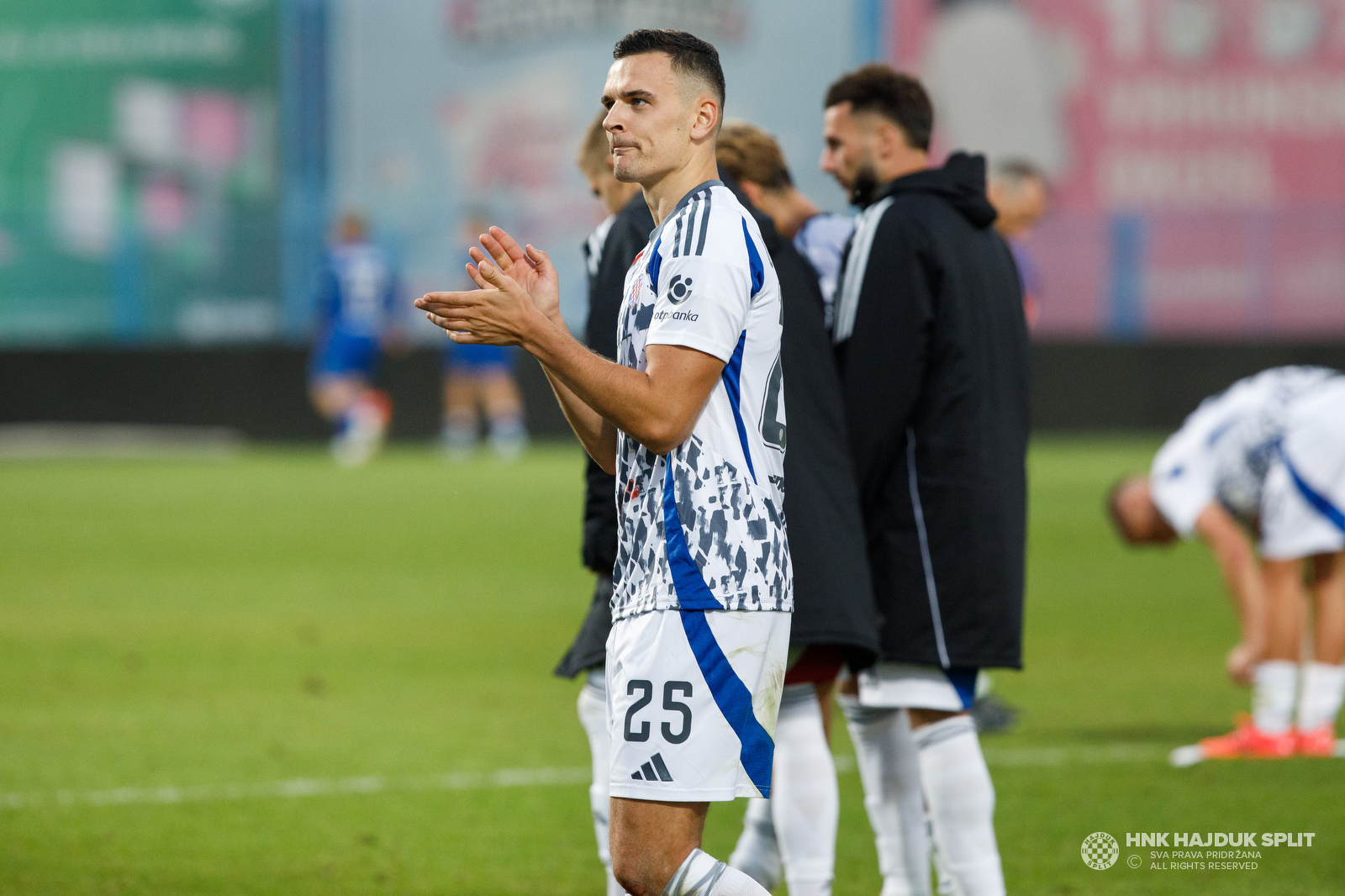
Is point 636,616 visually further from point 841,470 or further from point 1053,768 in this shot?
point 1053,768

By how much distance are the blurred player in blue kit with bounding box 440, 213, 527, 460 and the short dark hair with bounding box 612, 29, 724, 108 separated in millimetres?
17962

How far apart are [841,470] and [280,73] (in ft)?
88.3

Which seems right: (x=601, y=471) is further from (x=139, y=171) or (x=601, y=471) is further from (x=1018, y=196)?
(x=139, y=171)

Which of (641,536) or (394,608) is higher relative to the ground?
(641,536)

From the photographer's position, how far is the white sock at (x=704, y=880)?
339cm

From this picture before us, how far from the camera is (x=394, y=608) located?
10.6 m

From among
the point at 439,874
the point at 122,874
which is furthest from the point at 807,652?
the point at 122,874

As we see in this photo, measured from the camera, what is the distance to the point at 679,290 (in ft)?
11.0

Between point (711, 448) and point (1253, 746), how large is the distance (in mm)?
4285

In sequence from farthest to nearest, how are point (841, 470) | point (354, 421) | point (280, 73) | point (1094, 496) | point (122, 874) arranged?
point (280, 73) < point (354, 421) < point (1094, 496) < point (122, 874) < point (841, 470)

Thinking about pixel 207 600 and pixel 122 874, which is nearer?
pixel 122 874

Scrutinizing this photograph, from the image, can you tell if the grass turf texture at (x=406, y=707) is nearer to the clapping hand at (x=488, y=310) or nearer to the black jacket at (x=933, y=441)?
the black jacket at (x=933, y=441)

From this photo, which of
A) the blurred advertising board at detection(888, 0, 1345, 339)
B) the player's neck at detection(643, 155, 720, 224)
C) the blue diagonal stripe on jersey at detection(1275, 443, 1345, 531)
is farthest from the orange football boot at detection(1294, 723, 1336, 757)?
the blurred advertising board at detection(888, 0, 1345, 339)

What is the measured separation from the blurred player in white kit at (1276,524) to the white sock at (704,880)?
3.95m
